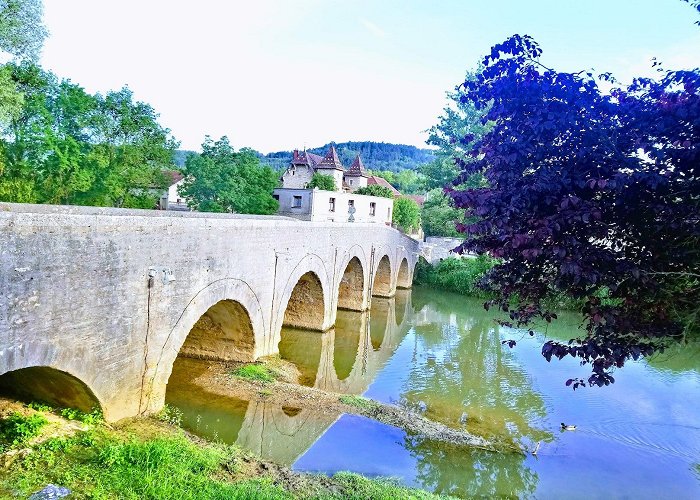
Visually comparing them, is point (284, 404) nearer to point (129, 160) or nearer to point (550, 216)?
point (550, 216)

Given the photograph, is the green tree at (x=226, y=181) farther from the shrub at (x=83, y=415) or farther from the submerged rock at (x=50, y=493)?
the submerged rock at (x=50, y=493)

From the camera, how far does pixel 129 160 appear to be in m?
24.5

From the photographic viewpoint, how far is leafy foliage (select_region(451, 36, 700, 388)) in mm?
4355

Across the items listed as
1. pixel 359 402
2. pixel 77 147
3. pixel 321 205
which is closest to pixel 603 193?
pixel 359 402

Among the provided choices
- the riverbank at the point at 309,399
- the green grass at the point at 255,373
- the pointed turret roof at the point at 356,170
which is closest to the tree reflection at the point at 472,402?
the riverbank at the point at 309,399

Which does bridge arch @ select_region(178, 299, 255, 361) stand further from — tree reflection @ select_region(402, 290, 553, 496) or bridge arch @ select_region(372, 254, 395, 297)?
bridge arch @ select_region(372, 254, 395, 297)

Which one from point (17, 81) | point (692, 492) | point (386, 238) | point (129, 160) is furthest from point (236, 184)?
point (692, 492)

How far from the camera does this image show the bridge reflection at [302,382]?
9.71 m

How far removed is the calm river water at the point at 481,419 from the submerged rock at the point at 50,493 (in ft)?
12.3

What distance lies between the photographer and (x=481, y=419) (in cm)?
1177

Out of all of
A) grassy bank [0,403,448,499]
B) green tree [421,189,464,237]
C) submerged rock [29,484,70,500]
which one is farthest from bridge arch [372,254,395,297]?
submerged rock [29,484,70,500]

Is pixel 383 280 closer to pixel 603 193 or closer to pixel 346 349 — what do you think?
pixel 346 349

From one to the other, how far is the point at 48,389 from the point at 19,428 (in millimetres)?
1048

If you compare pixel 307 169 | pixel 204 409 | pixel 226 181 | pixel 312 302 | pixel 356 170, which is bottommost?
pixel 204 409
